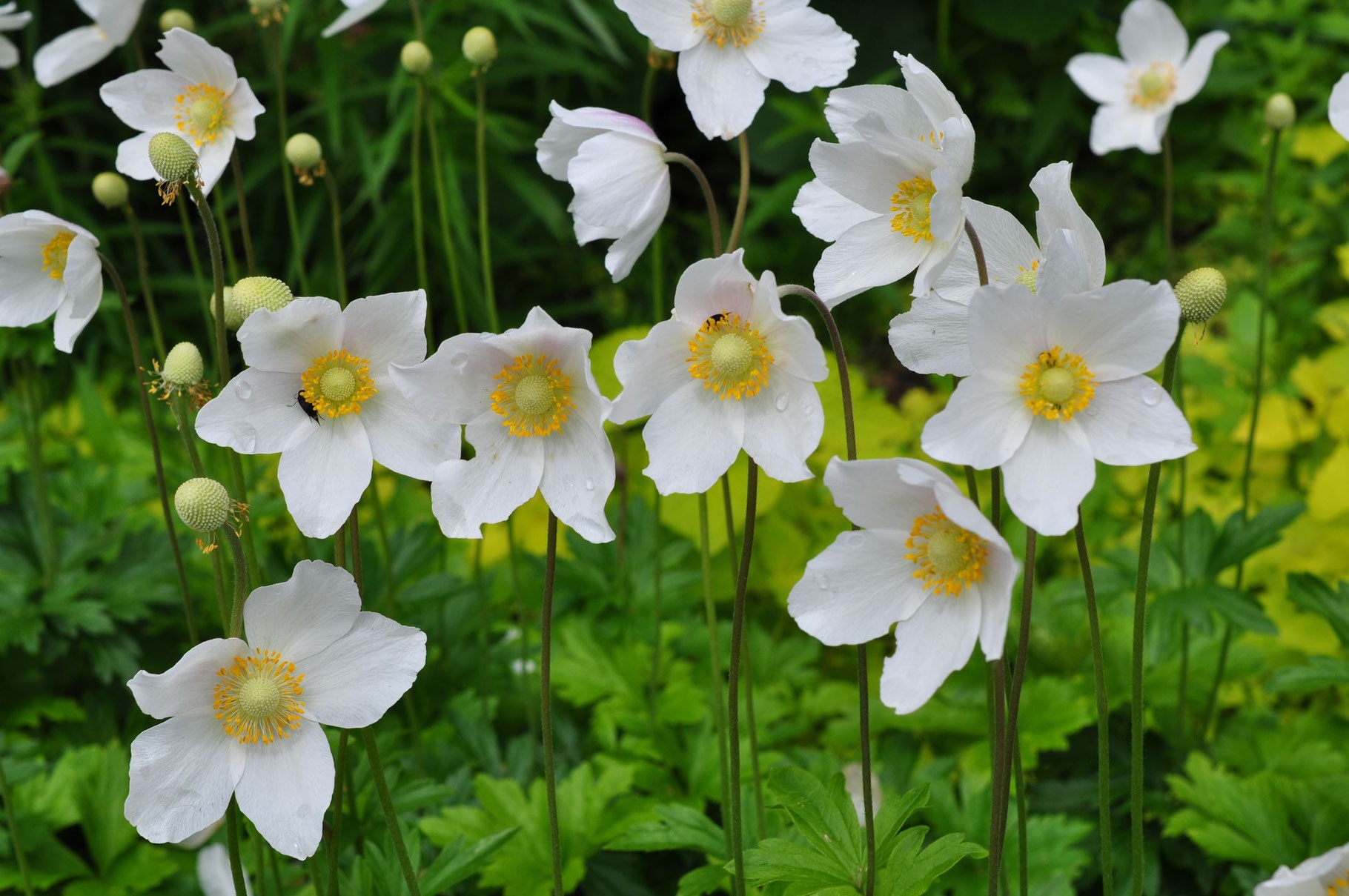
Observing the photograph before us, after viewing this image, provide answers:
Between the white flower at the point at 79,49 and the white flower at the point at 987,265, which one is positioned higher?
the white flower at the point at 79,49

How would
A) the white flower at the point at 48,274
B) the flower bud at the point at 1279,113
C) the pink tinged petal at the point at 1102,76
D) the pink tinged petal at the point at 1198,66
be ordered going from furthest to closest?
the pink tinged petal at the point at 1102,76, the pink tinged petal at the point at 1198,66, the flower bud at the point at 1279,113, the white flower at the point at 48,274

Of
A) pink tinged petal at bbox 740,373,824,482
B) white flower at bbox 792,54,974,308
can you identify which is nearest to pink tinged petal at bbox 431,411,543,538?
pink tinged petal at bbox 740,373,824,482

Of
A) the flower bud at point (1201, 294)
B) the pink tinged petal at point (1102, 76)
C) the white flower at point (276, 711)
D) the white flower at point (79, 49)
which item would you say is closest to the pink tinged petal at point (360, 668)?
the white flower at point (276, 711)

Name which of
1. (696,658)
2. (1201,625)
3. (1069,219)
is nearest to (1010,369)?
(1069,219)

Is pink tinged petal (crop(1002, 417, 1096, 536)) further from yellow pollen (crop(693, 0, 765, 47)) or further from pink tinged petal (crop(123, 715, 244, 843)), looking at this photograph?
pink tinged petal (crop(123, 715, 244, 843))

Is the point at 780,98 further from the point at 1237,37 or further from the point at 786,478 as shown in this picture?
the point at 786,478

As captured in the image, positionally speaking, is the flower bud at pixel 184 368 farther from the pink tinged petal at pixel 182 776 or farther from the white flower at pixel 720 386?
the white flower at pixel 720 386

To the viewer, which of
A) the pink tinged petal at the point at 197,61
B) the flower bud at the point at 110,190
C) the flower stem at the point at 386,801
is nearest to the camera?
the flower stem at the point at 386,801
